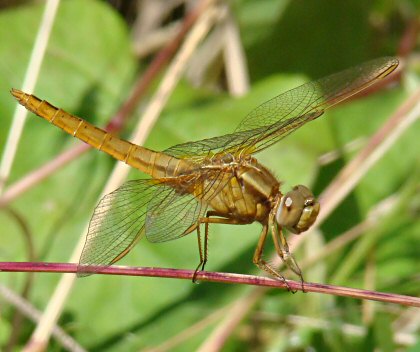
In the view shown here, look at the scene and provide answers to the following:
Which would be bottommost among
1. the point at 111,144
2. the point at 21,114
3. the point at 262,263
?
the point at 262,263

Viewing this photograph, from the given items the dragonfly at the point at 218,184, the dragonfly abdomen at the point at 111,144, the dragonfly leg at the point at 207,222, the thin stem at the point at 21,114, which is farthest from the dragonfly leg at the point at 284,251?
the thin stem at the point at 21,114

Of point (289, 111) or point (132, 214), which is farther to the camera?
point (289, 111)

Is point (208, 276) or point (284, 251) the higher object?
point (284, 251)

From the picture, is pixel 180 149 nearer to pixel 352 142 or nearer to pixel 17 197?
pixel 17 197

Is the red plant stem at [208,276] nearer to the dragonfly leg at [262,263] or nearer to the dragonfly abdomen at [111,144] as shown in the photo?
the dragonfly leg at [262,263]

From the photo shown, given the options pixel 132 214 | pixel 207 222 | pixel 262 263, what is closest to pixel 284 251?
pixel 262 263

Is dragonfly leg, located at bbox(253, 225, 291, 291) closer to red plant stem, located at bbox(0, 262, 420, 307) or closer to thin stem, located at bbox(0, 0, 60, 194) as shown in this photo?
red plant stem, located at bbox(0, 262, 420, 307)

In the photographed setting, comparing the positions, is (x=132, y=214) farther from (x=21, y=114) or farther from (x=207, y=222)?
(x=21, y=114)
